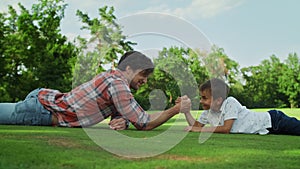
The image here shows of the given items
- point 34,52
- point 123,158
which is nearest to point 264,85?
point 34,52

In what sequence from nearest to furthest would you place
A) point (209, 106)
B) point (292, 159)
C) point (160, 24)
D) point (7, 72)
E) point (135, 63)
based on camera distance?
point (292, 159) → point (135, 63) → point (209, 106) → point (160, 24) → point (7, 72)

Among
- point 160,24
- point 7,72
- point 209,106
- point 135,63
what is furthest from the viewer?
point 7,72

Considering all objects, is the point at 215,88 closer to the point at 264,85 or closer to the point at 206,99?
the point at 206,99

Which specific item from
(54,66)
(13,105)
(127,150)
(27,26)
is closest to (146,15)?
(13,105)

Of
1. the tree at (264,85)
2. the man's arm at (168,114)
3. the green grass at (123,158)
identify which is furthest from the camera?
the tree at (264,85)

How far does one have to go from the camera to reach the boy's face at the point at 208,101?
17.2ft

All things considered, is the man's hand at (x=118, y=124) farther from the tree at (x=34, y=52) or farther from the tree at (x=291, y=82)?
the tree at (x=291, y=82)

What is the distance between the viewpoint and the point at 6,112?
528cm

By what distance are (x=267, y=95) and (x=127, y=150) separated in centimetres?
4903

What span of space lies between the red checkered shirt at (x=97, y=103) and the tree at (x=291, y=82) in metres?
46.5

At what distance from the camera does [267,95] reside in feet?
163

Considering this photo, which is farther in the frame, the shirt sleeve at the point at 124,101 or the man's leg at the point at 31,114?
the man's leg at the point at 31,114

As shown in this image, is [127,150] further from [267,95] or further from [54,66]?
[267,95]

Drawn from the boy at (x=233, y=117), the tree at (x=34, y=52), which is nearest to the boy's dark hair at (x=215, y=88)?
the boy at (x=233, y=117)
